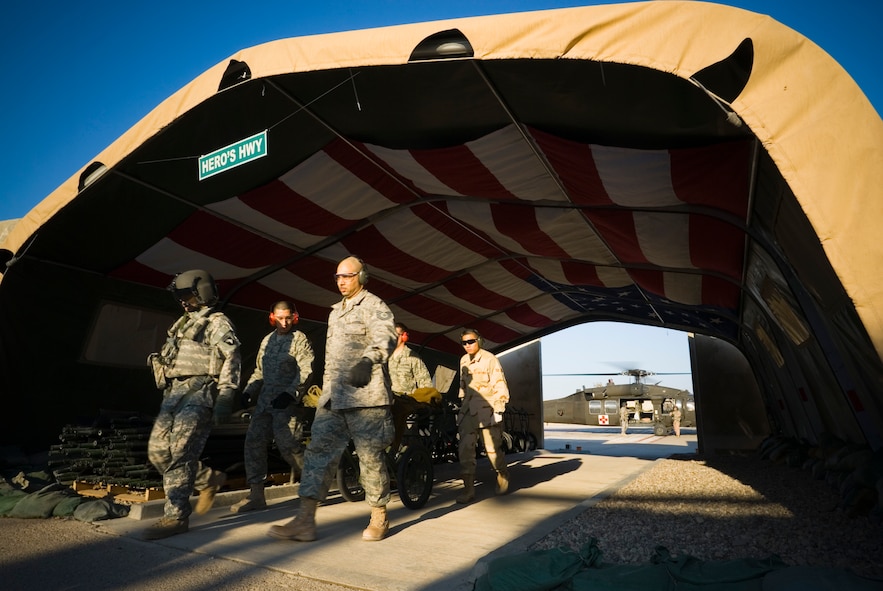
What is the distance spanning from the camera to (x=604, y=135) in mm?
4309

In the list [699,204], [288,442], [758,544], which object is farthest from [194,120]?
[758,544]

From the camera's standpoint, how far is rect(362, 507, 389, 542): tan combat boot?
3.80m

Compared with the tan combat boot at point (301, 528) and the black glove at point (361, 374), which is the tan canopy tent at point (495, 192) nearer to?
the black glove at point (361, 374)

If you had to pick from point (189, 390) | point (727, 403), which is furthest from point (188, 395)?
point (727, 403)

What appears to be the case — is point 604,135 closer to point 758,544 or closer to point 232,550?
point 758,544

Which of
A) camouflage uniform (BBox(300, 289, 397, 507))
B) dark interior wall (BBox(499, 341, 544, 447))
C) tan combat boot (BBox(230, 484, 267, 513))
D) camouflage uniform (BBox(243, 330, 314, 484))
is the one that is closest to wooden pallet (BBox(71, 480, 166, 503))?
tan combat boot (BBox(230, 484, 267, 513))

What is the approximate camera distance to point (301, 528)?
3.74m

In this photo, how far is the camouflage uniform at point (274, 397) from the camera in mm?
5039

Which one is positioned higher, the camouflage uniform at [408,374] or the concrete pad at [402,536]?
the camouflage uniform at [408,374]

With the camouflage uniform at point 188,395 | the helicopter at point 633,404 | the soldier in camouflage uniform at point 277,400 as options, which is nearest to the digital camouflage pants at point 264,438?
the soldier in camouflage uniform at point 277,400

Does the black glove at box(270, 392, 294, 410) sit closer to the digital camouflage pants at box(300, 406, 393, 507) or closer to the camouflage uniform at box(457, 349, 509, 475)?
the digital camouflage pants at box(300, 406, 393, 507)

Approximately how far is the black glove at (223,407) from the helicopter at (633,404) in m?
27.1

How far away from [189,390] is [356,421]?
1357 millimetres

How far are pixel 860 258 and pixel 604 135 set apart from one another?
7.51ft
